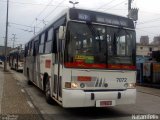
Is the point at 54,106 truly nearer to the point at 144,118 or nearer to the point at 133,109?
the point at 133,109

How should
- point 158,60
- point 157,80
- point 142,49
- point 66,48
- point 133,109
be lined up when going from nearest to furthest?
point 66,48
point 133,109
point 157,80
point 158,60
point 142,49

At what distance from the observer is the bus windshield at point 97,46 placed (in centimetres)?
950

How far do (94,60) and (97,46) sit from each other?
426 mm

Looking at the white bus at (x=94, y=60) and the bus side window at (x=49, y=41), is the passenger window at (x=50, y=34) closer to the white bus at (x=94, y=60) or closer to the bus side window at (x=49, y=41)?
the bus side window at (x=49, y=41)

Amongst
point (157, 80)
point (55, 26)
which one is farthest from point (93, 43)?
point (157, 80)

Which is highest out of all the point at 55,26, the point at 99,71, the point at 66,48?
the point at 55,26

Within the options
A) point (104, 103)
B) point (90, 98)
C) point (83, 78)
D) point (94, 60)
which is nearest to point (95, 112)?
point (104, 103)

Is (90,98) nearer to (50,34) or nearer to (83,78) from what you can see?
(83,78)

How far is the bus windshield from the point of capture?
31.2ft

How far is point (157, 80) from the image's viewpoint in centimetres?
2178

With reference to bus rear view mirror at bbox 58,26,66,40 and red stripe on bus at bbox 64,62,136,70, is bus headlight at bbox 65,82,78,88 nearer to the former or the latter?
red stripe on bus at bbox 64,62,136,70

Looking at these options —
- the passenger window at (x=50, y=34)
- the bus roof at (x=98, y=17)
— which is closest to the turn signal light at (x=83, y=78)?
the bus roof at (x=98, y=17)

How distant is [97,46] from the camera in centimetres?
977

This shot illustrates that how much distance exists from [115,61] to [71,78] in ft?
4.79
